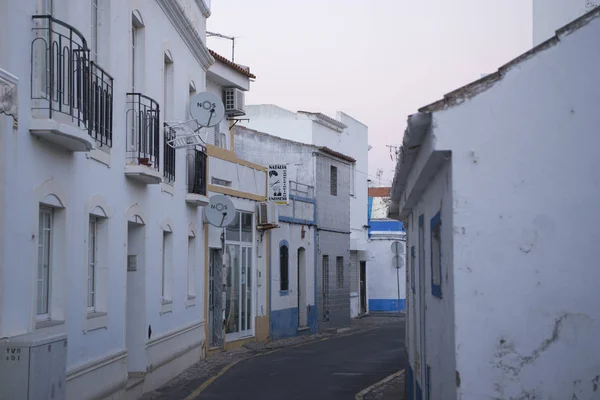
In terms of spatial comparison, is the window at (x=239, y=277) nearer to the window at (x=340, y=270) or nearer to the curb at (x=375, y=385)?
the curb at (x=375, y=385)

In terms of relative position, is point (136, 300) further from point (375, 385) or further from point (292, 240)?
point (292, 240)

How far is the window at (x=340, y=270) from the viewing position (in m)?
37.8

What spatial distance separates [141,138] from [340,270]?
937 inches

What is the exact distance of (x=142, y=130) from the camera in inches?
600

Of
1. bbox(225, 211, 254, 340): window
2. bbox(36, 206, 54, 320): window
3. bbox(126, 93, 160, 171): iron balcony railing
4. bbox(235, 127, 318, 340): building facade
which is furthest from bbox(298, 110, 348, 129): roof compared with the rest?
bbox(36, 206, 54, 320): window

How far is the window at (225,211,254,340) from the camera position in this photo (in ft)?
83.5

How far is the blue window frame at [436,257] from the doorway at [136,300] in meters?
7.81

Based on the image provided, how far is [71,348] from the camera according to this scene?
38.9 feet

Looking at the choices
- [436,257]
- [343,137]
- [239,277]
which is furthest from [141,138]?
[343,137]

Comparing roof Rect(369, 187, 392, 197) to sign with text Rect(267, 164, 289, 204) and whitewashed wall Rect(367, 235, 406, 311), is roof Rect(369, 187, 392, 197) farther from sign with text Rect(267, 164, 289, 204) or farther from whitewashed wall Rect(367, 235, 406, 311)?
sign with text Rect(267, 164, 289, 204)

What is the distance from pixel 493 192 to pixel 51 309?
6390 millimetres

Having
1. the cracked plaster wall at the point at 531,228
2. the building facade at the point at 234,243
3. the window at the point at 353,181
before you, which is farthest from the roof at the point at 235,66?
the cracked plaster wall at the point at 531,228

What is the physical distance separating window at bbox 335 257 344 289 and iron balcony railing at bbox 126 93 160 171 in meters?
22.3

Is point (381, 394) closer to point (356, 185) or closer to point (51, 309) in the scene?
point (51, 309)
